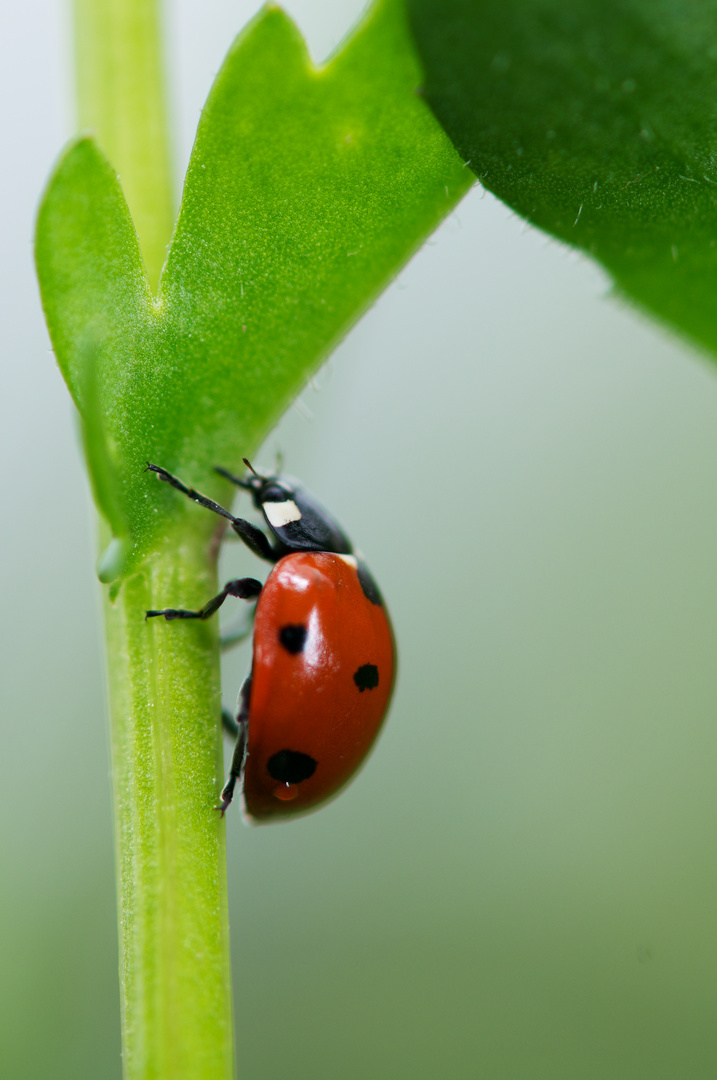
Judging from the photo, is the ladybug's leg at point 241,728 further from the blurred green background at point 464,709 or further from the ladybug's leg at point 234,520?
the blurred green background at point 464,709

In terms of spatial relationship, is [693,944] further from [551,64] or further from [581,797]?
[551,64]

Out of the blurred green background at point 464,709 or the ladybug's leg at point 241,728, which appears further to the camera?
the blurred green background at point 464,709

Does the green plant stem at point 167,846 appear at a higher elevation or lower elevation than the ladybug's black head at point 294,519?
lower

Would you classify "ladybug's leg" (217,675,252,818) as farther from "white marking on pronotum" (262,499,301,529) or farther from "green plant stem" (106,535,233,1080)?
"green plant stem" (106,535,233,1080)

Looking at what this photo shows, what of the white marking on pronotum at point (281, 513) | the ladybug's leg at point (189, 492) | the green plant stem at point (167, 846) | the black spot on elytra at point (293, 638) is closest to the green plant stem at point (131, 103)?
the ladybug's leg at point (189, 492)

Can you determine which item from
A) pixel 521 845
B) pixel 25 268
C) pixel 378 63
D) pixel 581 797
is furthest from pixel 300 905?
pixel 378 63

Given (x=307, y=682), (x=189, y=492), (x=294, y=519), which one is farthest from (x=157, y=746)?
(x=294, y=519)

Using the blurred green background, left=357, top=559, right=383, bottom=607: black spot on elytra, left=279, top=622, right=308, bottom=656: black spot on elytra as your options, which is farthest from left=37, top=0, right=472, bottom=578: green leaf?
the blurred green background
